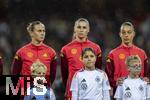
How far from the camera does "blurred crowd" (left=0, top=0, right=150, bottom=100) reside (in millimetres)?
6852

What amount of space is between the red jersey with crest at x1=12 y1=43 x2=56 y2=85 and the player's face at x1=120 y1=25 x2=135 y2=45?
865 millimetres

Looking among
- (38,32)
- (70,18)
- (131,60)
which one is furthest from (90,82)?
(70,18)

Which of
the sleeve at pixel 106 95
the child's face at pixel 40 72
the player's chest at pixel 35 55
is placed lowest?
the sleeve at pixel 106 95

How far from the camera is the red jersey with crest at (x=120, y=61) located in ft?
21.4

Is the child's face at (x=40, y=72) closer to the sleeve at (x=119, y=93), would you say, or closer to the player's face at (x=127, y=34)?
the sleeve at (x=119, y=93)

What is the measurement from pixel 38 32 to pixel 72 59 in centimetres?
51

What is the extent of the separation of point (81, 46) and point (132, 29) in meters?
0.65

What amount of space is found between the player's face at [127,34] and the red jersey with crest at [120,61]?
7cm

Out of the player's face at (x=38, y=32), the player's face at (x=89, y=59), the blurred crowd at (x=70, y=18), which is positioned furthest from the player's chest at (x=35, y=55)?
the player's face at (x=89, y=59)

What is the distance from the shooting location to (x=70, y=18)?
6930 millimetres

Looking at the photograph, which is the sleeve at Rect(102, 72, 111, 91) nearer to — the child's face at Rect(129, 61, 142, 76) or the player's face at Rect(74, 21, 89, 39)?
the child's face at Rect(129, 61, 142, 76)

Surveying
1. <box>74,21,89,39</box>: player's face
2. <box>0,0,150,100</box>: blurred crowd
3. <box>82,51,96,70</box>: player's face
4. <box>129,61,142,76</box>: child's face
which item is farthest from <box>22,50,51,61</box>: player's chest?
<box>129,61,142,76</box>: child's face

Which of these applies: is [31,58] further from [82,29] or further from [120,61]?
[120,61]

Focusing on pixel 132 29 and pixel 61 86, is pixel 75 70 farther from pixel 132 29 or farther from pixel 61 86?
pixel 132 29
